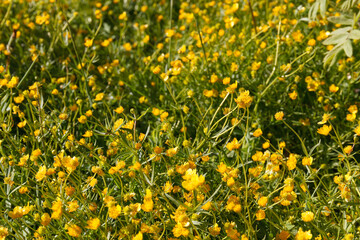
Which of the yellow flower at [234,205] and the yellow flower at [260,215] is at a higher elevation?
the yellow flower at [234,205]

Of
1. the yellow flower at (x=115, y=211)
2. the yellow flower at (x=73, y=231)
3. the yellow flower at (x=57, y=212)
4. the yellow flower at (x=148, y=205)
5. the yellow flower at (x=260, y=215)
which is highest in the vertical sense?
the yellow flower at (x=57, y=212)

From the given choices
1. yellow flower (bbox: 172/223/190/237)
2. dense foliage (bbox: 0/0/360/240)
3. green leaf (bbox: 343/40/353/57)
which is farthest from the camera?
green leaf (bbox: 343/40/353/57)

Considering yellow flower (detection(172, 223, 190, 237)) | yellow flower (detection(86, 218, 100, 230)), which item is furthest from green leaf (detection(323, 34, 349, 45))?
yellow flower (detection(86, 218, 100, 230))

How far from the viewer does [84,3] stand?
3688mm

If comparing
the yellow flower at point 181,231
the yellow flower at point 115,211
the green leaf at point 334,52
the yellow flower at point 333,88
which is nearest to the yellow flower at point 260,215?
the yellow flower at point 181,231

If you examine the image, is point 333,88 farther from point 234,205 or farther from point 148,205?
point 148,205

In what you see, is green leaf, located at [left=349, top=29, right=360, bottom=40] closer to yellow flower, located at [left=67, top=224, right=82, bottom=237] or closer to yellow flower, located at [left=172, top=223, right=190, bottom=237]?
yellow flower, located at [left=172, top=223, right=190, bottom=237]

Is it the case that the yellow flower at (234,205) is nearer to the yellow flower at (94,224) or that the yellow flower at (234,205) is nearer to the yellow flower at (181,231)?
the yellow flower at (181,231)

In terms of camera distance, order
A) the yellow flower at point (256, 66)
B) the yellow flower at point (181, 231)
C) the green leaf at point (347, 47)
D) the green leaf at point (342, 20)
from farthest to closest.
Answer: the yellow flower at point (256, 66) < the green leaf at point (342, 20) < the green leaf at point (347, 47) < the yellow flower at point (181, 231)

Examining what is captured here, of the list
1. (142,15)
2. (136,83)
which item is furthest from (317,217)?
(142,15)

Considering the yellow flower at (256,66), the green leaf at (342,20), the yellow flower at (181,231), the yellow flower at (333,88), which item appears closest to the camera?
the yellow flower at (181,231)

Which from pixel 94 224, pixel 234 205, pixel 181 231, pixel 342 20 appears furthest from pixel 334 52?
pixel 94 224

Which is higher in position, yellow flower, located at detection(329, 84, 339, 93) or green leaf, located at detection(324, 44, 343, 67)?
green leaf, located at detection(324, 44, 343, 67)

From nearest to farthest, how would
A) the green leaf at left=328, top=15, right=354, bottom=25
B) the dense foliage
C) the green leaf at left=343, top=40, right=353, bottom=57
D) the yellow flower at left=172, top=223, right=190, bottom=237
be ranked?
the yellow flower at left=172, top=223, right=190, bottom=237 < the dense foliage < the green leaf at left=343, top=40, right=353, bottom=57 < the green leaf at left=328, top=15, right=354, bottom=25
